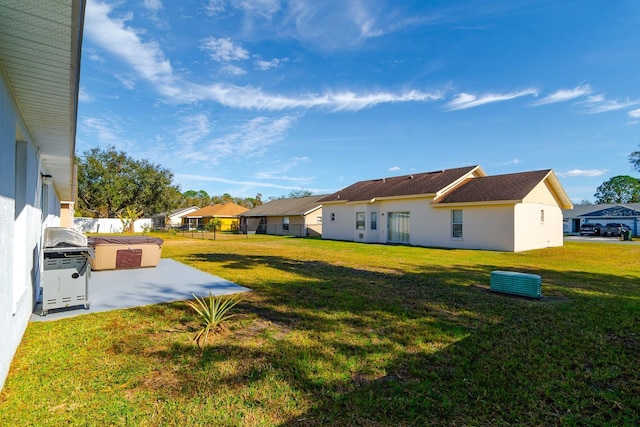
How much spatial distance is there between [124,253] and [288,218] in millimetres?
25794

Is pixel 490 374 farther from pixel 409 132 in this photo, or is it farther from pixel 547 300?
pixel 409 132

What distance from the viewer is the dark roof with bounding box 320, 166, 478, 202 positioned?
68.9ft

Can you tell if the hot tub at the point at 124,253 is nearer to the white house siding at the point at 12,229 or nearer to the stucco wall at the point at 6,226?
the white house siding at the point at 12,229

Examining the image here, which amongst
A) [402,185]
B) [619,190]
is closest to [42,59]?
[402,185]

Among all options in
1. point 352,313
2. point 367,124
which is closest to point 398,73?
point 367,124

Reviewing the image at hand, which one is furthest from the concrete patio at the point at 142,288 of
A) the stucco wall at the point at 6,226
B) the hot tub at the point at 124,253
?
the stucco wall at the point at 6,226

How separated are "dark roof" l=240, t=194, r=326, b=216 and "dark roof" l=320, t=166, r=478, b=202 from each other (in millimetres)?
5062

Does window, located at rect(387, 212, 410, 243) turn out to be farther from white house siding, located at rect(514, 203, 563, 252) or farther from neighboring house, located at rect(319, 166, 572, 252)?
white house siding, located at rect(514, 203, 563, 252)

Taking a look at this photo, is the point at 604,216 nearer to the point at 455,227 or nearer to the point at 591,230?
the point at 591,230

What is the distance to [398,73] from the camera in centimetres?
1816

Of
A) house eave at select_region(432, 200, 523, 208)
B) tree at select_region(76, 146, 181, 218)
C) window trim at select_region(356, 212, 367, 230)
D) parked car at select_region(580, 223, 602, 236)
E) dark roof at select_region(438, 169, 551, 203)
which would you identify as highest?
tree at select_region(76, 146, 181, 218)

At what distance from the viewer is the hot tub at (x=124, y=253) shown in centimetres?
943

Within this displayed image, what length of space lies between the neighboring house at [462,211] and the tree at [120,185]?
2808 centimetres

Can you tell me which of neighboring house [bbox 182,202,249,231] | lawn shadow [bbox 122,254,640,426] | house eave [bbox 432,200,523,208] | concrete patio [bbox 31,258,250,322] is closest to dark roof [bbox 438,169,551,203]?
house eave [bbox 432,200,523,208]
